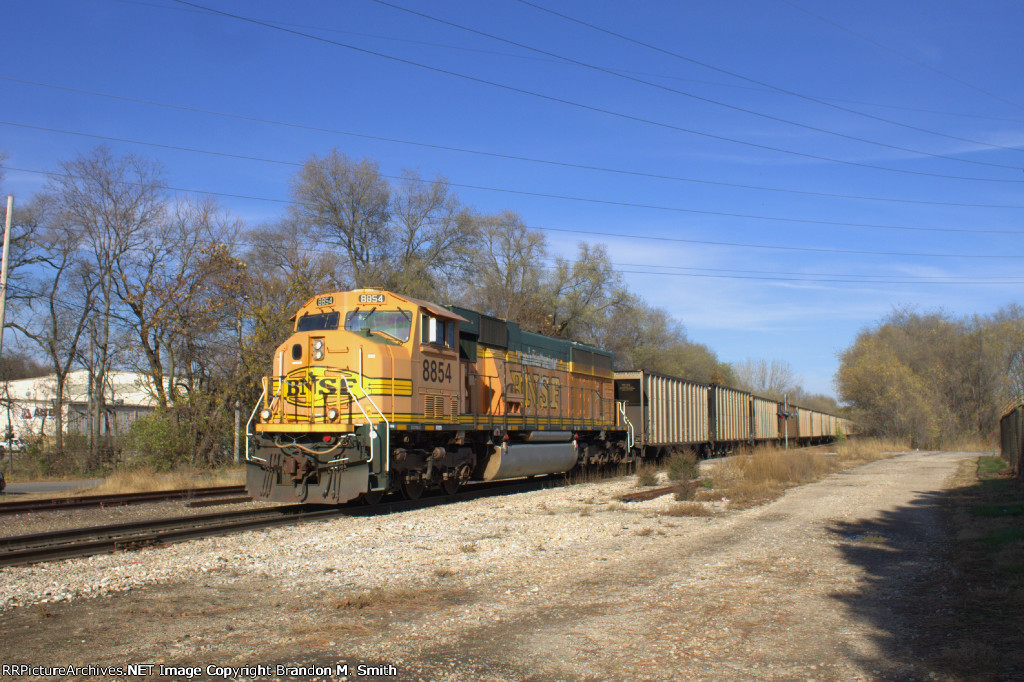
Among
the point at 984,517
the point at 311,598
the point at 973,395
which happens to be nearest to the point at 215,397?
the point at 311,598

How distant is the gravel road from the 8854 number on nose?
3.14m

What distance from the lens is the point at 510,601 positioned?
655 centimetres

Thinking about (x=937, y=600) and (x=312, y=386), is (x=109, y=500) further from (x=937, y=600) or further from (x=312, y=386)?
(x=937, y=600)

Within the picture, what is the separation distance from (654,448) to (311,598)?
64.5 feet

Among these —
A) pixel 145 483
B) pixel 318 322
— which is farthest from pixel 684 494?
pixel 145 483

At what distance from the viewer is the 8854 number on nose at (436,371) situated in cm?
1350

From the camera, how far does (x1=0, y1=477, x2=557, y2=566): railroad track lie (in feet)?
28.2

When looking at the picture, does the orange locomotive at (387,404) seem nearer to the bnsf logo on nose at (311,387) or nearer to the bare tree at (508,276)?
the bnsf logo on nose at (311,387)

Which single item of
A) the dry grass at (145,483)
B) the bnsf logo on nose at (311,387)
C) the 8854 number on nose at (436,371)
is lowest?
the dry grass at (145,483)

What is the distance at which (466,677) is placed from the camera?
4.58m

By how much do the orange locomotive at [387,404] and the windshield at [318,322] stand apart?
0.02 m

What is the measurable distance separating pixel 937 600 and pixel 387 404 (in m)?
8.48

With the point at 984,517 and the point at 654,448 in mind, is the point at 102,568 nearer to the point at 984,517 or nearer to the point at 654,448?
the point at 984,517

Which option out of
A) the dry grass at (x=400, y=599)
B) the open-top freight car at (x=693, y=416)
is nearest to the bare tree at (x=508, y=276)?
the open-top freight car at (x=693, y=416)
